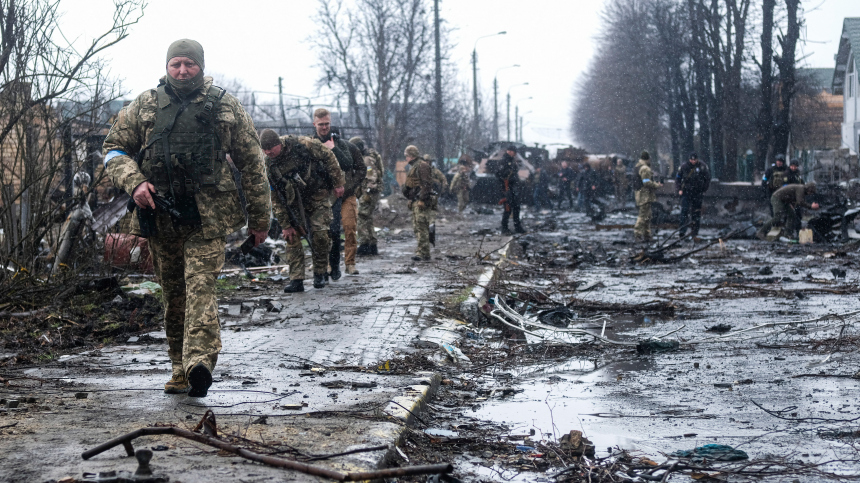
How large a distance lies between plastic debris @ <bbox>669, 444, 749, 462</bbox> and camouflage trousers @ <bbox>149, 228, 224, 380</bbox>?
221 cm

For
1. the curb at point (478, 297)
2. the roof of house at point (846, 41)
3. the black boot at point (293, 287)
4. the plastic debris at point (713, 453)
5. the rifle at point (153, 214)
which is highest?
the roof of house at point (846, 41)

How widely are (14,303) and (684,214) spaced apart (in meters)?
13.8

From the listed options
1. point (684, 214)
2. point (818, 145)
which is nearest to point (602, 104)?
point (818, 145)

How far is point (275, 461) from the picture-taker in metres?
2.94

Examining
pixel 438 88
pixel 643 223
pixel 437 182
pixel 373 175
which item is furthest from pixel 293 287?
pixel 438 88

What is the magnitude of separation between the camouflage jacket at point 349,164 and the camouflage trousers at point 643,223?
26.5 feet

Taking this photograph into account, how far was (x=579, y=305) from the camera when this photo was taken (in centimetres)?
857

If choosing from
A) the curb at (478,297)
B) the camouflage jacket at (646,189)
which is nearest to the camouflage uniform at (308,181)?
the curb at (478,297)

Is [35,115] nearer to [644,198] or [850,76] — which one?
[644,198]

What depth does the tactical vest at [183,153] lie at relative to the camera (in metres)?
4.24

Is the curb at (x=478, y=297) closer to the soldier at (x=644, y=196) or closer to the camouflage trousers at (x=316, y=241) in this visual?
the camouflage trousers at (x=316, y=241)

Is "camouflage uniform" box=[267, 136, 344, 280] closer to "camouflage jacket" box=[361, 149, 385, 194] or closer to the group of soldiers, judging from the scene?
the group of soldiers

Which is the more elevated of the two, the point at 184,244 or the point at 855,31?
the point at 855,31

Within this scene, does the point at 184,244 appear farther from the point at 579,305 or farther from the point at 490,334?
the point at 579,305
